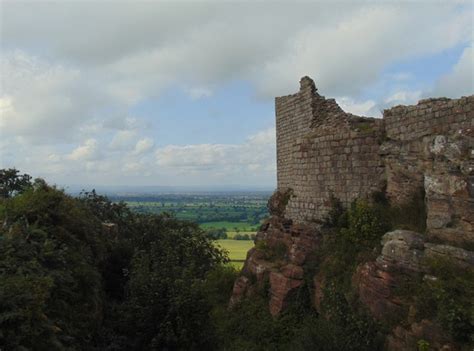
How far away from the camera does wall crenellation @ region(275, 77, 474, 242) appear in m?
8.19

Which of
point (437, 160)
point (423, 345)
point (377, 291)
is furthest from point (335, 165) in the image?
point (423, 345)

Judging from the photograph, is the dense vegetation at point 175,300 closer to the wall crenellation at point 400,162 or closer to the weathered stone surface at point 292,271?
the weathered stone surface at point 292,271

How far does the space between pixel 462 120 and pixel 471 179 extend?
66.7 inches

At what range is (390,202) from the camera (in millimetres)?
10398

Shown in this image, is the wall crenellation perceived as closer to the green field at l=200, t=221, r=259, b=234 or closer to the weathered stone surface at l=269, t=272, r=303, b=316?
the weathered stone surface at l=269, t=272, r=303, b=316

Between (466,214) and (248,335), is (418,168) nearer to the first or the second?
(466,214)

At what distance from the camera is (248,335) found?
11.4 m

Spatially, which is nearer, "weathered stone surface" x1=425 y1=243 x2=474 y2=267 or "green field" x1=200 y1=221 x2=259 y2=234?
"weathered stone surface" x1=425 y1=243 x2=474 y2=267

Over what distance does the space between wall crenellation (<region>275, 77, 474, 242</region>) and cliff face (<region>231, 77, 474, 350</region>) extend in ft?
0.07

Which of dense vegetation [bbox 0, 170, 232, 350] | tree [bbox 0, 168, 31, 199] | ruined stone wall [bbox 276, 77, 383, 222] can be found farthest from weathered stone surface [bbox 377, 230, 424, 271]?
tree [bbox 0, 168, 31, 199]

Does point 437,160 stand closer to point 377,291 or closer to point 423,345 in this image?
point 377,291

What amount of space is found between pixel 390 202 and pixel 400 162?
990mm

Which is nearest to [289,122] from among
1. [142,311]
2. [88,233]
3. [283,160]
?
[283,160]

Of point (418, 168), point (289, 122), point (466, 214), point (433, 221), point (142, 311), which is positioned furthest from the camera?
point (289, 122)
